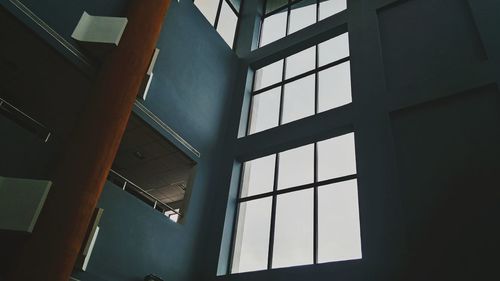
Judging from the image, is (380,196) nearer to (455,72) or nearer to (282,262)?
(282,262)

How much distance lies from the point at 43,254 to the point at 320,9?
51.4ft

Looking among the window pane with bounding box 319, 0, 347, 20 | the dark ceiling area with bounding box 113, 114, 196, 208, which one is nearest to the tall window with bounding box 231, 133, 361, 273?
the dark ceiling area with bounding box 113, 114, 196, 208

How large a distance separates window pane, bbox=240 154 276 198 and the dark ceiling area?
215cm

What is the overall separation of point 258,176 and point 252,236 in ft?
7.93

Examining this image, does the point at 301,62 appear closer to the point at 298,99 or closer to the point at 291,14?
the point at 298,99

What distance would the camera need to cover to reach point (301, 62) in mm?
18281

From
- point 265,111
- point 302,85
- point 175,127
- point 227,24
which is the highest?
point 227,24

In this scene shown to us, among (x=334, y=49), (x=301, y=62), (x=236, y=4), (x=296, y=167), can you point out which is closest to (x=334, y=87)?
(x=334, y=49)

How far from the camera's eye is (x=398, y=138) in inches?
509

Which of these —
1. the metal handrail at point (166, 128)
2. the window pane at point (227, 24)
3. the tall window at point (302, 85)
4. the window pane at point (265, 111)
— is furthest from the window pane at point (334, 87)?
the window pane at point (227, 24)

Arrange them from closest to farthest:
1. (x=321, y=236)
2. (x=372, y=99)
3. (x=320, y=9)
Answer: (x=321, y=236) < (x=372, y=99) < (x=320, y=9)

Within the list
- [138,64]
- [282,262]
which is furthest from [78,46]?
[282,262]

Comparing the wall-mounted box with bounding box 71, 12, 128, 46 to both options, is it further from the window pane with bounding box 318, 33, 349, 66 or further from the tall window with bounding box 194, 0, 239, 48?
the window pane with bounding box 318, 33, 349, 66

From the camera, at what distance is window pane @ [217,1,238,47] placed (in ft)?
67.0
